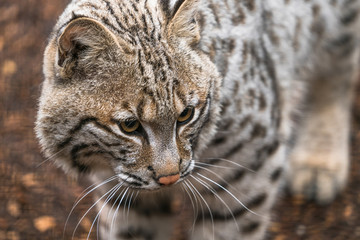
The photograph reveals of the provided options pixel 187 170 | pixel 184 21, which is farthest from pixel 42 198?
pixel 184 21

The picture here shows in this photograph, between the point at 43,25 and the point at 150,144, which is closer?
the point at 150,144

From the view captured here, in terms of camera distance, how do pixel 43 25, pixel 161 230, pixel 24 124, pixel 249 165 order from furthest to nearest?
1. pixel 43 25
2. pixel 24 124
3. pixel 161 230
4. pixel 249 165

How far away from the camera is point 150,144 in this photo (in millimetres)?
2828

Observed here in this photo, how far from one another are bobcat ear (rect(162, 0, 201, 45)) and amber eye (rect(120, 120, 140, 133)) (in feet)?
1.48

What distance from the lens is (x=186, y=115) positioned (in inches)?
114

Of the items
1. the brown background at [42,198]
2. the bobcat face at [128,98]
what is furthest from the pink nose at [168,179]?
the brown background at [42,198]

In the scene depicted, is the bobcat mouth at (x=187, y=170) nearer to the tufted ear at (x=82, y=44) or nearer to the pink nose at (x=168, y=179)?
the pink nose at (x=168, y=179)

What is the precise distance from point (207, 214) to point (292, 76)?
112 centimetres

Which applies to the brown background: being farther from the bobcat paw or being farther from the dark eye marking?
the dark eye marking

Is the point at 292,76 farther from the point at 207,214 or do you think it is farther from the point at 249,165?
the point at 207,214

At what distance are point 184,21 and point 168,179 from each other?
76 cm

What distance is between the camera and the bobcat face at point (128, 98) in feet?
9.04

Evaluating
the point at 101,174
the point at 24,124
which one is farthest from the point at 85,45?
the point at 24,124

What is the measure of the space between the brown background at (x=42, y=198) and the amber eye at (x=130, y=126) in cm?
107
